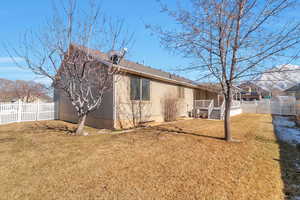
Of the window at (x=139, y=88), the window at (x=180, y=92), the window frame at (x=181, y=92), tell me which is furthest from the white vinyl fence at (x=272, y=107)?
the window at (x=139, y=88)

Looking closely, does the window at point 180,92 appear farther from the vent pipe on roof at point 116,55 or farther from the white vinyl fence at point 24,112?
the white vinyl fence at point 24,112

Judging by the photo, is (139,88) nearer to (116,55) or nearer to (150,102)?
(150,102)

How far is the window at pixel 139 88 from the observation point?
31.4 ft

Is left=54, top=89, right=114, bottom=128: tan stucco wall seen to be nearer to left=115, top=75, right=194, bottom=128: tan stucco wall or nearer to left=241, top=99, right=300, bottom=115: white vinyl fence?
left=115, top=75, right=194, bottom=128: tan stucco wall

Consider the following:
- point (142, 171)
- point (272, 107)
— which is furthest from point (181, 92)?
point (142, 171)

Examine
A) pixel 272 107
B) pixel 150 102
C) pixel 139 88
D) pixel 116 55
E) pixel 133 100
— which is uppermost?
pixel 116 55

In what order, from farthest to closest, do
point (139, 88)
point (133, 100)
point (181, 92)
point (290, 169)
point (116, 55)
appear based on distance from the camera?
point (181, 92) < point (139, 88) < point (133, 100) < point (116, 55) < point (290, 169)

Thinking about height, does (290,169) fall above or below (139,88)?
below

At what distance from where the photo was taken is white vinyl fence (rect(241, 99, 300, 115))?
15.5 metres

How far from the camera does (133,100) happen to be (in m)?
9.62

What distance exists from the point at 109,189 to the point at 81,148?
9.48 feet

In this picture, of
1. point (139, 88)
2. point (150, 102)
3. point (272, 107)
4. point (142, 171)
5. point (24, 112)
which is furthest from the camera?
point (272, 107)

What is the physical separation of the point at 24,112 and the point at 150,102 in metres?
9.35

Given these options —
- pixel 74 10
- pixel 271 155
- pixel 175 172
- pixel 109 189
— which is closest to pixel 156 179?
pixel 175 172
